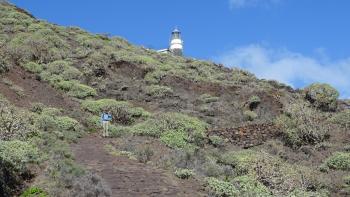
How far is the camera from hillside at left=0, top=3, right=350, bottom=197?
1739 cm

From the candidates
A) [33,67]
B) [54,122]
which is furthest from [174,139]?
[33,67]

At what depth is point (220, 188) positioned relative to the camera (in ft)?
58.0

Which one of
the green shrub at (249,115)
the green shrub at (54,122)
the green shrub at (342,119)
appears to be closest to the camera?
the green shrub at (54,122)

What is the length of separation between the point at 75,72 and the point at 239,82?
1035 centimetres

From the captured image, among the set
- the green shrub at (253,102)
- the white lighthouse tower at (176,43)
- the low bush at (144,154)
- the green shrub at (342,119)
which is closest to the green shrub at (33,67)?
the green shrub at (253,102)

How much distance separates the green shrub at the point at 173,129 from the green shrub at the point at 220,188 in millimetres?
5036

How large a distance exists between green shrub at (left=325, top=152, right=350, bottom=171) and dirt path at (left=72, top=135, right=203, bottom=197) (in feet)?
25.5

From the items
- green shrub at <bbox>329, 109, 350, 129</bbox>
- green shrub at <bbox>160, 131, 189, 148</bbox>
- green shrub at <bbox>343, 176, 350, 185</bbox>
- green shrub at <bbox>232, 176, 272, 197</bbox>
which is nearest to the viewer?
green shrub at <bbox>232, 176, 272, 197</bbox>

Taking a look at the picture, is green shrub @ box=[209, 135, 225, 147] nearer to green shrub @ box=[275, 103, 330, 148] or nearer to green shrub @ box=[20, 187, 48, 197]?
green shrub @ box=[275, 103, 330, 148]

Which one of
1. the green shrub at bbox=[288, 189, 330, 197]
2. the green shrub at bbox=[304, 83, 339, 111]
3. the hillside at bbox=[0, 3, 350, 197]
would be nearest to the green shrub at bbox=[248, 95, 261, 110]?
the hillside at bbox=[0, 3, 350, 197]

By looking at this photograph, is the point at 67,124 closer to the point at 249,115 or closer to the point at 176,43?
the point at 249,115

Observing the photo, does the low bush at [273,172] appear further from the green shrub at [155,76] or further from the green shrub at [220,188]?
the green shrub at [155,76]

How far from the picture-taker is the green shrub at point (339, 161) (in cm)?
2352

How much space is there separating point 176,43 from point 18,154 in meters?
48.5
